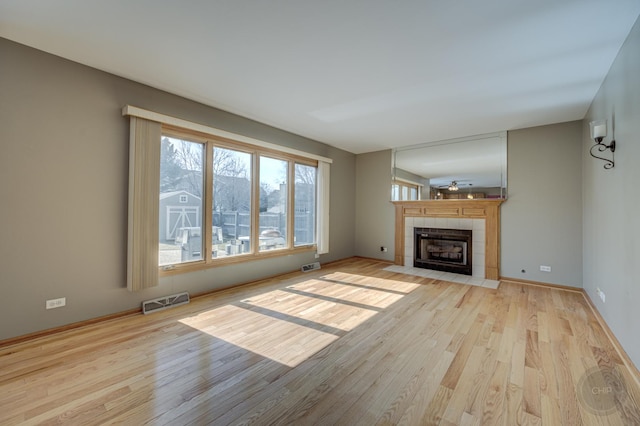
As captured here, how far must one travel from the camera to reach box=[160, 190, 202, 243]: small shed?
3.45 m

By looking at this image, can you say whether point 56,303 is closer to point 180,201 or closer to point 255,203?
point 180,201

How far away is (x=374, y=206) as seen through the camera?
21.4 feet

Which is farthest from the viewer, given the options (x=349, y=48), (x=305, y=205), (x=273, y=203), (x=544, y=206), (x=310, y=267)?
(x=305, y=205)

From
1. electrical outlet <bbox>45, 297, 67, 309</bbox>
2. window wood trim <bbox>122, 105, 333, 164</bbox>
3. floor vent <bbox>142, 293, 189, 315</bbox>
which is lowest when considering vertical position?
floor vent <bbox>142, 293, 189, 315</bbox>

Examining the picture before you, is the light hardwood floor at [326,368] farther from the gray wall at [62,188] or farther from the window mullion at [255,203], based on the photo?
the window mullion at [255,203]

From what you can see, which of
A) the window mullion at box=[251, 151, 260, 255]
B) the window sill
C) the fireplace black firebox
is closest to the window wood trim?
the window mullion at box=[251, 151, 260, 255]

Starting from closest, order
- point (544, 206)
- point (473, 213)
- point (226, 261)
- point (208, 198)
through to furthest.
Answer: point (208, 198) → point (226, 261) → point (544, 206) → point (473, 213)

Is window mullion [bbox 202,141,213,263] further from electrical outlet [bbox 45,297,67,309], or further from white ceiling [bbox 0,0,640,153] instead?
electrical outlet [bbox 45,297,67,309]

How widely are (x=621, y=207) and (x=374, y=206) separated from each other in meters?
4.33

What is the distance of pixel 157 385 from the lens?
1878mm

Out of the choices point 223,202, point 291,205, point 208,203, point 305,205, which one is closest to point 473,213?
point 305,205

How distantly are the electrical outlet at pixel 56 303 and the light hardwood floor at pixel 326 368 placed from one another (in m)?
0.28

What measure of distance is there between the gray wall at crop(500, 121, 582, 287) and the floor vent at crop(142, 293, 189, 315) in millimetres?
5217

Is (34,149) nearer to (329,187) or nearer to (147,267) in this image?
(147,267)
